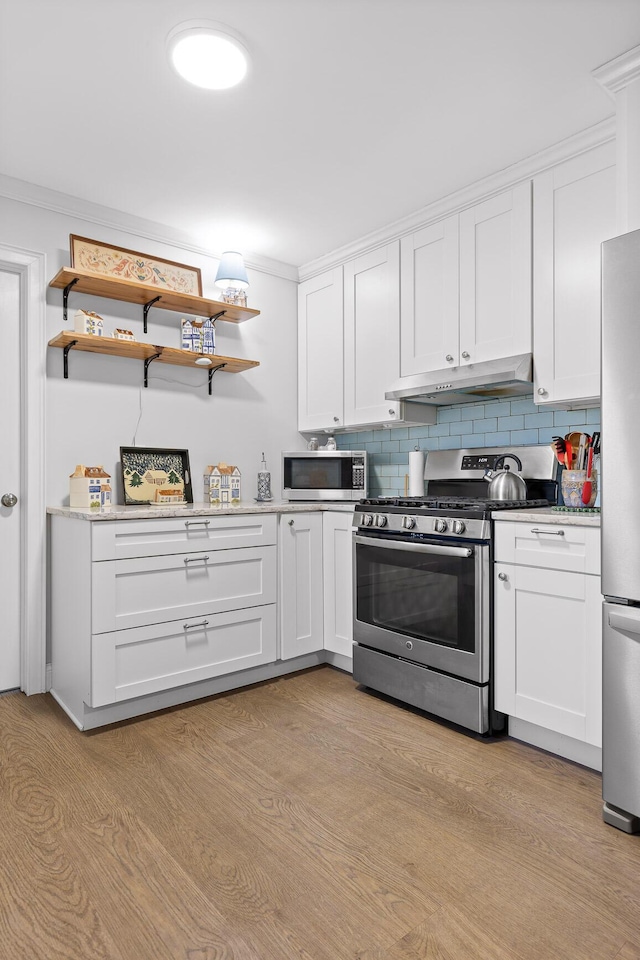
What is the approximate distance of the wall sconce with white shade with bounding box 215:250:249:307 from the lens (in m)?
3.32

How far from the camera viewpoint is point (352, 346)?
3.46 m

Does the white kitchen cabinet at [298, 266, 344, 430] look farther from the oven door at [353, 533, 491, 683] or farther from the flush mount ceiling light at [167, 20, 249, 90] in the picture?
the flush mount ceiling light at [167, 20, 249, 90]

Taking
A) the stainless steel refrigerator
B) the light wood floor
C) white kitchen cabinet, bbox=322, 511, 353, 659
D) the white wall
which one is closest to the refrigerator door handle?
the stainless steel refrigerator

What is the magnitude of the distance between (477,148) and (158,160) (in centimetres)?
140

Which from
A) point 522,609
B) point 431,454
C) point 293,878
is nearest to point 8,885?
point 293,878

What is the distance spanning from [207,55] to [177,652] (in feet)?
7.56

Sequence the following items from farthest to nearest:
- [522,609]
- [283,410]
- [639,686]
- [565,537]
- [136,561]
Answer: [283,410]
[136,561]
[522,609]
[565,537]
[639,686]

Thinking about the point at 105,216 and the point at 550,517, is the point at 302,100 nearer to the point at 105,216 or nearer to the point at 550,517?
the point at 105,216

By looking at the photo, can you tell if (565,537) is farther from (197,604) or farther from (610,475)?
(197,604)

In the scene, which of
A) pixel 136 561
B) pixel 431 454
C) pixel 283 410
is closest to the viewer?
pixel 136 561

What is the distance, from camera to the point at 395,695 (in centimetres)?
265

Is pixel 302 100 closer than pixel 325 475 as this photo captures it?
Yes

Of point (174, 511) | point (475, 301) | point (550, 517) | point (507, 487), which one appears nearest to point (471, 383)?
point (475, 301)

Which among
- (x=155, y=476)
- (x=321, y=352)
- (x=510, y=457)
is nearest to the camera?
(x=510, y=457)
